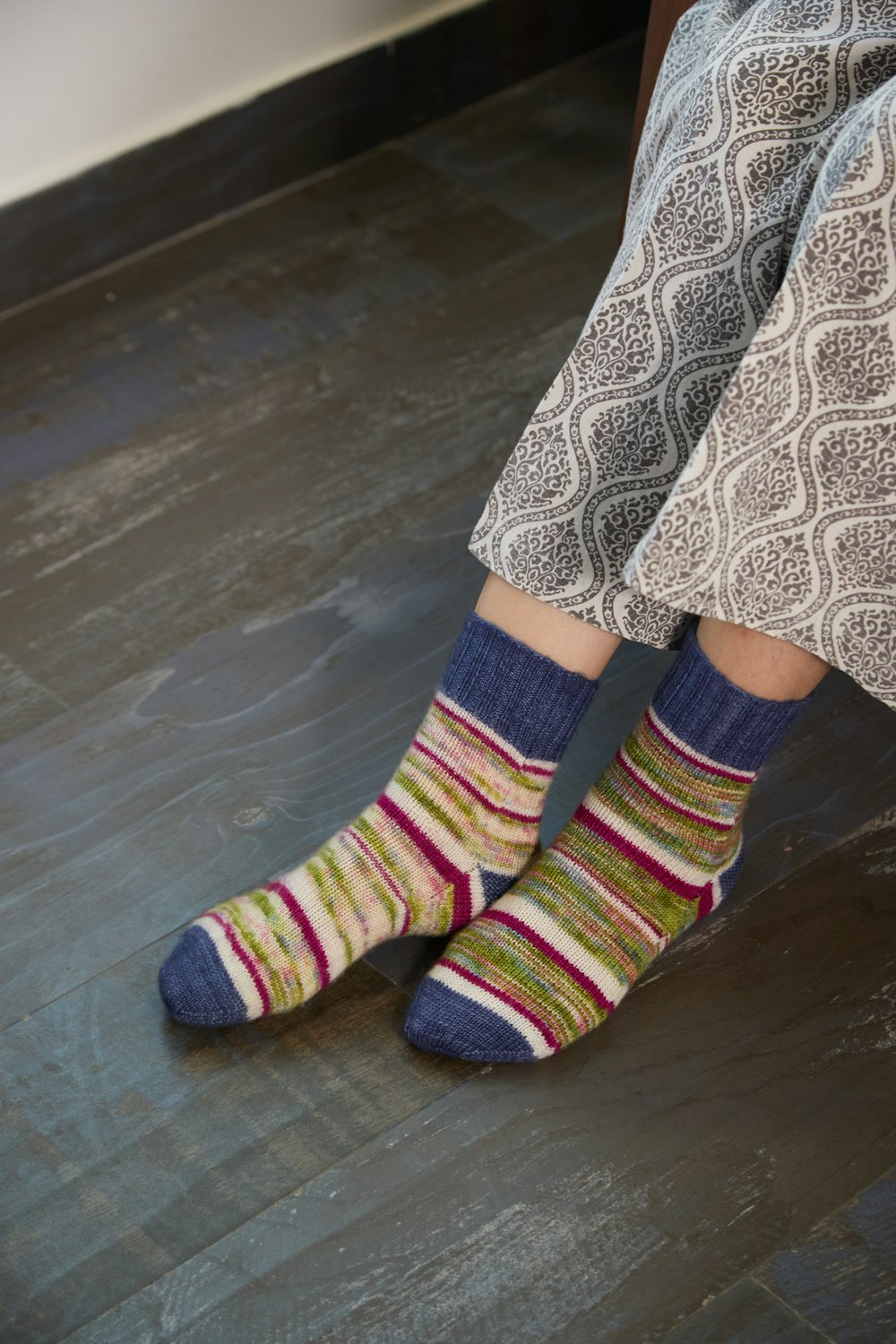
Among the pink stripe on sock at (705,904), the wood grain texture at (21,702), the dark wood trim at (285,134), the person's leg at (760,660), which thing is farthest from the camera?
the dark wood trim at (285,134)

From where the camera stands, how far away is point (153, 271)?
5.35 ft

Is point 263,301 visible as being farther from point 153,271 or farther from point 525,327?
point 525,327

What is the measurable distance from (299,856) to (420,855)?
12cm

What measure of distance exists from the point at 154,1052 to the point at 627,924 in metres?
0.29

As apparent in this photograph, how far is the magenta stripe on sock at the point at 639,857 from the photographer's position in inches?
38.6

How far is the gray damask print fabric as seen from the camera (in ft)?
2.56

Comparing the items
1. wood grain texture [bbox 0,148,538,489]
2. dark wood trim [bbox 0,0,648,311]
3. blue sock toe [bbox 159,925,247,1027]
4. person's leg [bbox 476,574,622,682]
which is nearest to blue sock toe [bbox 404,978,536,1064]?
blue sock toe [bbox 159,925,247,1027]

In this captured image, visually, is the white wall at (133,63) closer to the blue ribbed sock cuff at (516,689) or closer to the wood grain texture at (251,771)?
the wood grain texture at (251,771)

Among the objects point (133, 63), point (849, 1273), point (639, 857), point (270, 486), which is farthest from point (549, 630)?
point (133, 63)

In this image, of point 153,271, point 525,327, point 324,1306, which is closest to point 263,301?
point 153,271

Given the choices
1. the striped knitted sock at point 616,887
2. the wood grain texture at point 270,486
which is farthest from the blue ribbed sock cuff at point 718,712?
the wood grain texture at point 270,486

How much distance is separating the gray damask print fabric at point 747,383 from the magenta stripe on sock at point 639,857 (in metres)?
0.13

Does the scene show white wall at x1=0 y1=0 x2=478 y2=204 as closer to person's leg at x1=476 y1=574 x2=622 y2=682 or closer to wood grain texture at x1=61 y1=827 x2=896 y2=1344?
person's leg at x1=476 y1=574 x2=622 y2=682

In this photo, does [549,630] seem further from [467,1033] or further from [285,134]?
[285,134]
